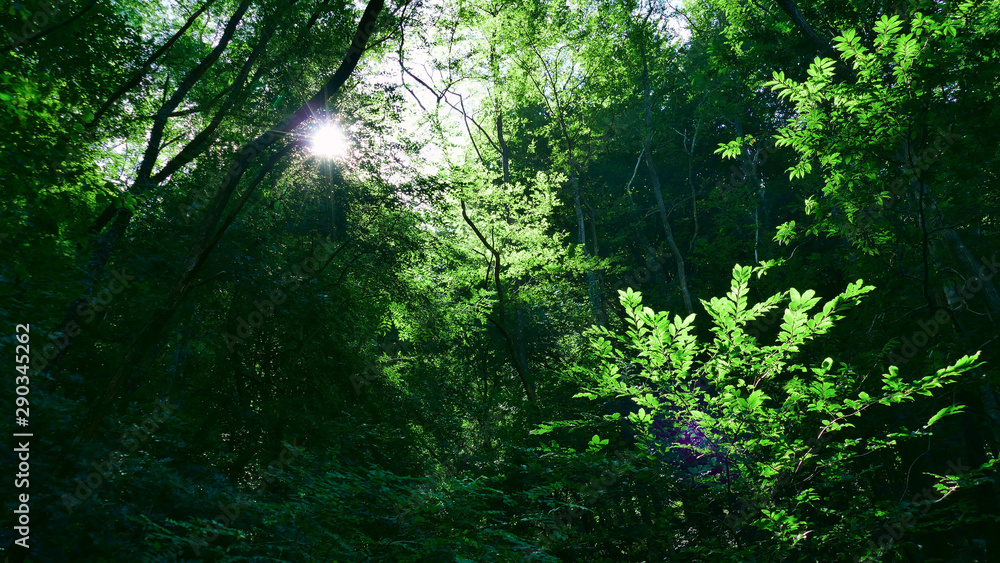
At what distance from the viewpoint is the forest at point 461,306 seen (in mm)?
2793

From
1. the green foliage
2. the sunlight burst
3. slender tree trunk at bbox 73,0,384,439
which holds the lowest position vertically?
the green foliage

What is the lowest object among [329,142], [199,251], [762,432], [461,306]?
[762,432]

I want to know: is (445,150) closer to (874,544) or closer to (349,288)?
(349,288)

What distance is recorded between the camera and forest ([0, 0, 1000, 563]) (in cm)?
279

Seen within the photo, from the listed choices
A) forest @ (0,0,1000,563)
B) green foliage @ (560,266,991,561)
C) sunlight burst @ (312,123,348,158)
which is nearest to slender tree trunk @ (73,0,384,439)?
forest @ (0,0,1000,563)

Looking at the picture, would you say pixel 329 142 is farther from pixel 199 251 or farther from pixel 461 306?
pixel 461 306

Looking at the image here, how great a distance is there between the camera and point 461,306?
1204cm

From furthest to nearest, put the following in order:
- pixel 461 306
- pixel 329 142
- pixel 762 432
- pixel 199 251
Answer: pixel 461 306
pixel 329 142
pixel 199 251
pixel 762 432

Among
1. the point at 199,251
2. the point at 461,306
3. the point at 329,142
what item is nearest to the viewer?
the point at 199,251

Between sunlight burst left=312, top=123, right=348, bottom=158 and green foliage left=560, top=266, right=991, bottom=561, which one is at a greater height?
sunlight burst left=312, top=123, right=348, bottom=158

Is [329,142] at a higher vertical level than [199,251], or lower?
higher

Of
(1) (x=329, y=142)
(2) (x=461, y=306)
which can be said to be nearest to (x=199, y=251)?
(1) (x=329, y=142)

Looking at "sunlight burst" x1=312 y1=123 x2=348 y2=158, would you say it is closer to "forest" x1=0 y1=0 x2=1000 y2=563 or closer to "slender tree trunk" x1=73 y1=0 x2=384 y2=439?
"forest" x1=0 y1=0 x2=1000 y2=563

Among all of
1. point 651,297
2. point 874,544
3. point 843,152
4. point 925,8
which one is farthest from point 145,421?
point 651,297
